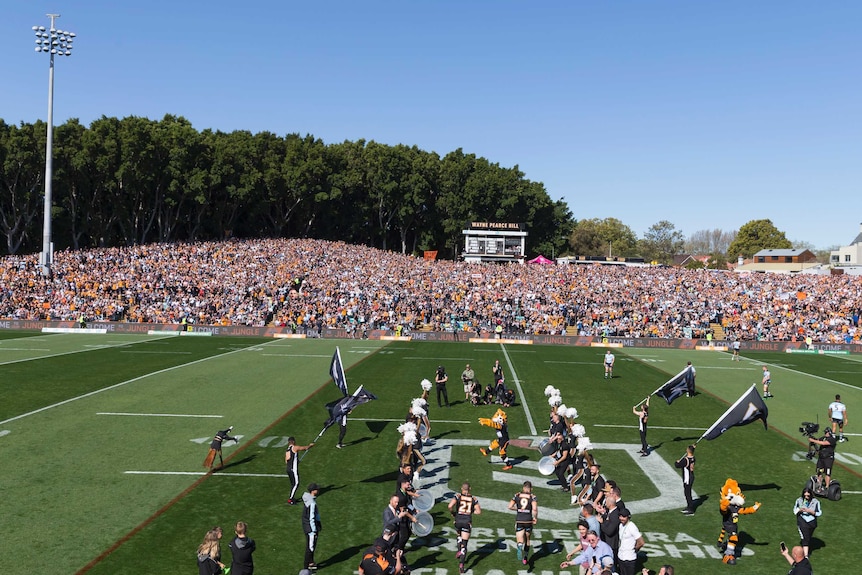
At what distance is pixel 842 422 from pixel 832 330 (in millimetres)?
41111

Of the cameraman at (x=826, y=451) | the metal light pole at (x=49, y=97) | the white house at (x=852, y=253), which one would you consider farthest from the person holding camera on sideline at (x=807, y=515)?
the white house at (x=852, y=253)

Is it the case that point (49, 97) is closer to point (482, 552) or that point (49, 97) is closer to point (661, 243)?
point (482, 552)

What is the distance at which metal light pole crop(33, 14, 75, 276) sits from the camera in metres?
61.4

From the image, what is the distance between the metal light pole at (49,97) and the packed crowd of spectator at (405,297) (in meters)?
1.45

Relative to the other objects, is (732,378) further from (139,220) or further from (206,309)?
(139,220)

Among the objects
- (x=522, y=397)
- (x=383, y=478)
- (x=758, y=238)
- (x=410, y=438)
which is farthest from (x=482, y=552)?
(x=758, y=238)

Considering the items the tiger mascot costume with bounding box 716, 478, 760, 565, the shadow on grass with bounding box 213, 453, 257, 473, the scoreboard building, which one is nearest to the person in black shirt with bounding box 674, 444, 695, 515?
the tiger mascot costume with bounding box 716, 478, 760, 565

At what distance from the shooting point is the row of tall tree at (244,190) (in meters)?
75.3

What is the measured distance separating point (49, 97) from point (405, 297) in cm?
3848

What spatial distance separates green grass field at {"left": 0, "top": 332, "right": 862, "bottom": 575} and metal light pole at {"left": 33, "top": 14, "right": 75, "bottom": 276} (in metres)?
29.2

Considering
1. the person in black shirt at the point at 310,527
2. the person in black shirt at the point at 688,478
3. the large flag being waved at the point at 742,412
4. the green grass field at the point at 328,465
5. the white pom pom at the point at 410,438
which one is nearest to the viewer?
the person in black shirt at the point at 310,527

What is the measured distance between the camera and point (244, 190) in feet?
279

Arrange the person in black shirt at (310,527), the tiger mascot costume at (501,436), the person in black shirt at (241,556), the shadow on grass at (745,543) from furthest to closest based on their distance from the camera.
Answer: the tiger mascot costume at (501,436), the shadow on grass at (745,543), the person in black shirt at (310,527), the person in black shirt at (241,556)

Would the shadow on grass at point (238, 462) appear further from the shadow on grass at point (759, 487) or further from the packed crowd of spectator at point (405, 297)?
the packed crowd of spectator at point (405, 297)
